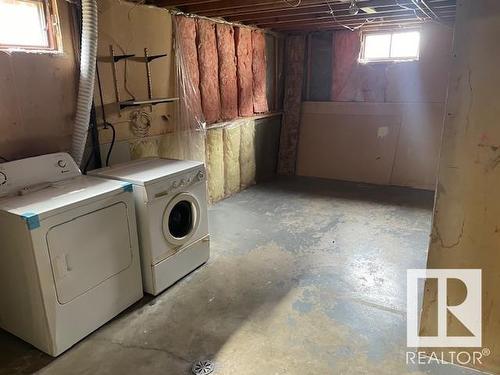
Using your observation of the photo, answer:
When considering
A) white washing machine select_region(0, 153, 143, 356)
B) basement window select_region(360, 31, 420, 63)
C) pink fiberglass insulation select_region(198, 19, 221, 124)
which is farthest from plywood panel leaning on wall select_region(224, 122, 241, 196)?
white washing machine select_region(0, 153, 143, 356)

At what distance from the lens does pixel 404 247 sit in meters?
3.10

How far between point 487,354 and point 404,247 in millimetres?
1347

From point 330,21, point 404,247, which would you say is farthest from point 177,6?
point 404,247

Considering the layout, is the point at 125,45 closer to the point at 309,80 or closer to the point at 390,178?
the point at 309,80

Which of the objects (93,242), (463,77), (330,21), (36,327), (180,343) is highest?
(330,21)

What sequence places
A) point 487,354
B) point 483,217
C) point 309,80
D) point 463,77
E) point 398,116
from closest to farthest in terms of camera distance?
1. point 463,77
2. point 483,217
3. point 487,354
4. point 398,116
5. point 309,80

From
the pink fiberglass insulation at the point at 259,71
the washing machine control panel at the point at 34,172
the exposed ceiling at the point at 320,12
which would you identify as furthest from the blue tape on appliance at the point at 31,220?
the pink fiberglass insulation at the point at 259,71

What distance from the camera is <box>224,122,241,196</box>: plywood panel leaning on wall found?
4.31 m

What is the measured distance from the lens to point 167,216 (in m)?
2.44

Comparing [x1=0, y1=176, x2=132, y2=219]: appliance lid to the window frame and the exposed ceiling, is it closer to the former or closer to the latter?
the exposed ceiling

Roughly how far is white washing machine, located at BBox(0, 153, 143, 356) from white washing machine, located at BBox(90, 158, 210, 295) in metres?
0.08

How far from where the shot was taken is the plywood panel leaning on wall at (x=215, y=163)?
13.3ft

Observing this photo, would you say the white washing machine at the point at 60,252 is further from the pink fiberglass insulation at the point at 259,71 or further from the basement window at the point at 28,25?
the pink fiberglass insulation at the point at 259,71

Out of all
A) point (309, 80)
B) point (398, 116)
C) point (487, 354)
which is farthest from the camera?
point (309, 80)
